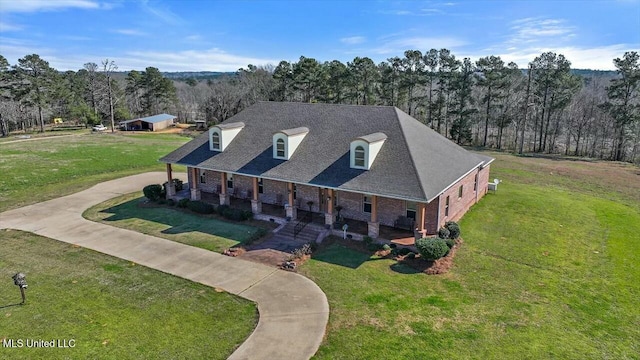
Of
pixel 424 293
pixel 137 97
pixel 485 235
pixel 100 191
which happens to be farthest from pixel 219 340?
pixel 137 97

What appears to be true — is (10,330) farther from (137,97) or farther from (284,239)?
(137,97)

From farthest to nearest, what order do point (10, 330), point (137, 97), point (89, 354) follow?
point (137, 97) < point (10, 330) < point (89, 354)

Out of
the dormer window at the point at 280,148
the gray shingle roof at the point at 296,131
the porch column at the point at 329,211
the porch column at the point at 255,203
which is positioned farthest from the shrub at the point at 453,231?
the porch column at the point at 255,203

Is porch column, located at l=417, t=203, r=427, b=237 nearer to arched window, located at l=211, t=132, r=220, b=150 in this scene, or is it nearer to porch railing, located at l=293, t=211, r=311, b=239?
porch railing, located at l=293, t=211, r=311, b=239

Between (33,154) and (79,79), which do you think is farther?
(79,79)

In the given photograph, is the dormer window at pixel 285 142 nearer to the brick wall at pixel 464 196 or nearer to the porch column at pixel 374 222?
the porch column at pixel 374 222
